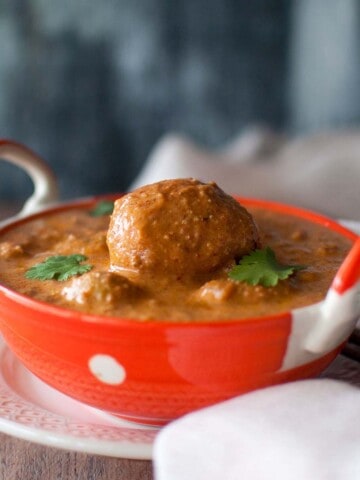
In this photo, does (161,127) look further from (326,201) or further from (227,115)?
(326,201)

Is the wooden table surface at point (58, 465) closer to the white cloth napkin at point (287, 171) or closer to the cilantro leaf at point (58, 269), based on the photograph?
the cilantro leaf at point (58, 269)

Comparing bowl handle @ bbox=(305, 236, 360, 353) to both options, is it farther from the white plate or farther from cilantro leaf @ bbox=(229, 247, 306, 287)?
the white plate

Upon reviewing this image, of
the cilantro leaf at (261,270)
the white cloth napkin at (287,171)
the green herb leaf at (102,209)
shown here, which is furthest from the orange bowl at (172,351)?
the white cloth napkin at (287,171)

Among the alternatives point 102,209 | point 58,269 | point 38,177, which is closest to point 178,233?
point 58,269

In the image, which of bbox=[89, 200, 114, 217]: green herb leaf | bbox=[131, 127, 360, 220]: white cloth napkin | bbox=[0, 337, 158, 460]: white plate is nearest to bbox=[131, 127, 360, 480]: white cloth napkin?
bbox=[0, 337, 158, 460]: white plate

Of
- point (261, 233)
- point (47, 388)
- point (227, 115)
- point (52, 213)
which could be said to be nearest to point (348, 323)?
point (261, 233)
